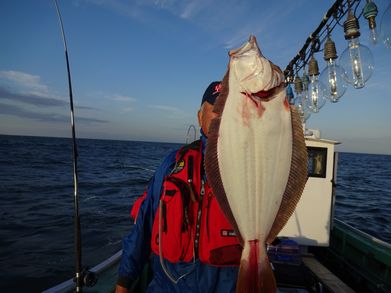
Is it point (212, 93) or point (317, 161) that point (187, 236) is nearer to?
point (212, 93)

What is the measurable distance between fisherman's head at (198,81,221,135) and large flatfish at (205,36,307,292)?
0.41m

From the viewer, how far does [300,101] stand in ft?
20.9

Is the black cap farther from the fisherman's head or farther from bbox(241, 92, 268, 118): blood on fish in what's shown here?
bbox(241, 92, 268, 118): blood on fish

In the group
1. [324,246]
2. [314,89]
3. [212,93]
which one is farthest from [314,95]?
[212,93]

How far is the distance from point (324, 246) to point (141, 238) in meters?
4.68

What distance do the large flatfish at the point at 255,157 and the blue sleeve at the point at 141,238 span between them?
65cm

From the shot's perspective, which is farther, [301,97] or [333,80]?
[301,97]

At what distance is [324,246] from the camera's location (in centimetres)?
577

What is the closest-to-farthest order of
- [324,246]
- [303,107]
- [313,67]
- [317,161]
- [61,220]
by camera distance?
[313,67] < [317,161] < [324,246] < [303,107] < [61,220]

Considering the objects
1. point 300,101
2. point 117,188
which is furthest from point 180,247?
point 117,188

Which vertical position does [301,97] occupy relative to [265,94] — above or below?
above

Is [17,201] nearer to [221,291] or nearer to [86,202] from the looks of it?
→ [86,202]

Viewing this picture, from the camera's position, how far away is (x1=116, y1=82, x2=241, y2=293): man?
1913mm

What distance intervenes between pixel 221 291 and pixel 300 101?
5.19 m
